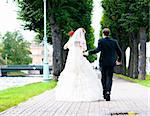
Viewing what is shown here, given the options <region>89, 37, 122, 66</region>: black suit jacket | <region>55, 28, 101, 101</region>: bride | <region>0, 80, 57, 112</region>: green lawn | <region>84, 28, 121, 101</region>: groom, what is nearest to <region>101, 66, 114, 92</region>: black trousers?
<region>84, 28, 121, 101</region>: groom

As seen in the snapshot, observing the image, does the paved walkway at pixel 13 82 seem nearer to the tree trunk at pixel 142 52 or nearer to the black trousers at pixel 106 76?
the tree trunk at pixel 142 52

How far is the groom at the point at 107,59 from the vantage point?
52.1 ft

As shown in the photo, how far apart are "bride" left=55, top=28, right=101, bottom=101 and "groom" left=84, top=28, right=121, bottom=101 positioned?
1.16 ft

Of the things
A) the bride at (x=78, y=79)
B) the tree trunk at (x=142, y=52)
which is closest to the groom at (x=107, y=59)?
the bride at (x=78, y=79)

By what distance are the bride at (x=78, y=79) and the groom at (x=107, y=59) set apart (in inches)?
13.9

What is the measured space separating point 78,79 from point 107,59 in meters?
1.24

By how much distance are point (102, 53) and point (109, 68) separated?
562 millimetres

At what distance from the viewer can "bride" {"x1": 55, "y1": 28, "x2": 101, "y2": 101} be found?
52.8 ft

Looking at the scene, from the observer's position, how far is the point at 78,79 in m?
16.6

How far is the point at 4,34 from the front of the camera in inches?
5689

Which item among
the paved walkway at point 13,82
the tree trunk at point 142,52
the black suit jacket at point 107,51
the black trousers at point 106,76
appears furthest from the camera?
the tree trunk at point 142,52

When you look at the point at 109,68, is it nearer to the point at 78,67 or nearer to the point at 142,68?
the point at 78,67

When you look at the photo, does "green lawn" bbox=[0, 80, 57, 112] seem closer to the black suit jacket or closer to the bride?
the bride

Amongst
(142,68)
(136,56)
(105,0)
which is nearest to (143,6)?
(142,68)
